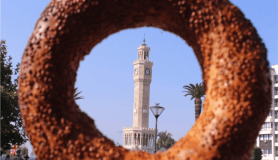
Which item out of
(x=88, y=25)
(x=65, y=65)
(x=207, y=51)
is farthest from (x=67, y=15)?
(x=207, y=51)

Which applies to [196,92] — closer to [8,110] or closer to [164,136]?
[8,110]

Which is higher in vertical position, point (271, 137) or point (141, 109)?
point (141, 109)

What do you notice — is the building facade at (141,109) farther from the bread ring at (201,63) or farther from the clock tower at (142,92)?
the bread ring at (201,63)

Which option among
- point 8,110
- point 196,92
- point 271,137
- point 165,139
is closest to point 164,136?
point 165,139

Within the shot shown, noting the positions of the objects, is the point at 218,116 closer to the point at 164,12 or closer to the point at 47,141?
the point at 164,12

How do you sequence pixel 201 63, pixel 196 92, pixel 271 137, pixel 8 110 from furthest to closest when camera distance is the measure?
pixel 271 137
pixel 196 92
pixel 8 110
pixel 201 63

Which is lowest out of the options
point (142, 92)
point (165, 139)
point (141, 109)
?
point (165, 139)
